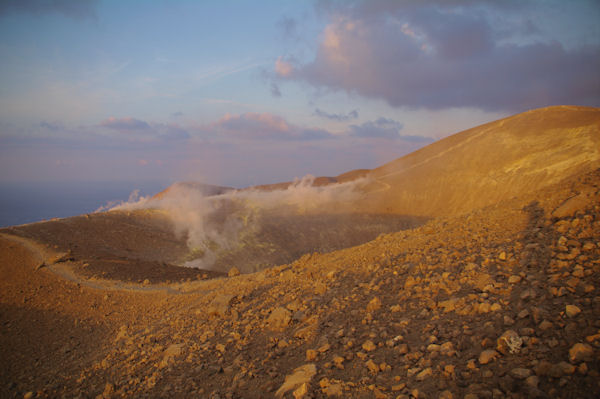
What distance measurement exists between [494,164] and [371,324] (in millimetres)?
33058

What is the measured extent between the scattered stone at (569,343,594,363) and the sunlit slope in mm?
27234

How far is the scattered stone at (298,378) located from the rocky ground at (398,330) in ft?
0.05

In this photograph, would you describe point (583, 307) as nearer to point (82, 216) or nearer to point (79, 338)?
point (79, 338)

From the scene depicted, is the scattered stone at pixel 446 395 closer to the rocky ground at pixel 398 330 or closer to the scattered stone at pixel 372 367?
the rocky ground at pixel 398 330

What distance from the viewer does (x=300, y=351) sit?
4.29 meters

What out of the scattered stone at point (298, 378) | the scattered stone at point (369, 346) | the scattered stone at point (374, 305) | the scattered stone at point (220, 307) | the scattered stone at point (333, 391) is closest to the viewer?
the scattered stone at point (333, 391)

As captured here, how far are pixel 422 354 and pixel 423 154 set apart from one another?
44.1 meters

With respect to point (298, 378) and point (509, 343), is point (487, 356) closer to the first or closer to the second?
point (509, 343)

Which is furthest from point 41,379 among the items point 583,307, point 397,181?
point 397,181

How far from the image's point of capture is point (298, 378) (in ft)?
11.7

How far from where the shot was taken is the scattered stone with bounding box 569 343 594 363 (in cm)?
240

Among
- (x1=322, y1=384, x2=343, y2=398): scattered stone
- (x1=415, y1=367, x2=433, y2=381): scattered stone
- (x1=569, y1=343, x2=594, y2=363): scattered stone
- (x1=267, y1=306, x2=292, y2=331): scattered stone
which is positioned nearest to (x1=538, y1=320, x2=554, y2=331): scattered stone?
(x1=569, y1=343, x2=594, y2=363): scattered stone

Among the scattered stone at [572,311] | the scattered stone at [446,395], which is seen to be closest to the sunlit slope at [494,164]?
the scattered stone at [572,311]

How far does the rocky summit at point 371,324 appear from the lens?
2854 millimetres
